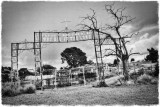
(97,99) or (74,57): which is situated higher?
(74,57)

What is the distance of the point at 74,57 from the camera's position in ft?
153

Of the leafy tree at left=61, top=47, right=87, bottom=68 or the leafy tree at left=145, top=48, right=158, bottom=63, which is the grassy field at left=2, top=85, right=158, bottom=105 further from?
the leafy tree at left=61, top=47, right=87, bottom=68

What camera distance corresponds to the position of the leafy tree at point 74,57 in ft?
153

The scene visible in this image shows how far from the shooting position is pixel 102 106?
6.31 m

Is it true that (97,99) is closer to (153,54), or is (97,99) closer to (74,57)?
(153,54)

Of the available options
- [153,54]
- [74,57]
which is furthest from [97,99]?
[74,57]

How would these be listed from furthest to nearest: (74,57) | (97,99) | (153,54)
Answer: (74,57) → (153,54) → (97,99)

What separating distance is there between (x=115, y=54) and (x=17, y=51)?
10.2 meters

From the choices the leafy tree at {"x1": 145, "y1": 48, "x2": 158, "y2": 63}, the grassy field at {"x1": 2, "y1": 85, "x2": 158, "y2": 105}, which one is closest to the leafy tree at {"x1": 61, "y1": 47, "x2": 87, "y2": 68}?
the leafy tree at {"x1": 145, "y1": 48, "x2": 158, "y2": 63}

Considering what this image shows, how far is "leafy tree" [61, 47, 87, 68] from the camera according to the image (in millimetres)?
46522

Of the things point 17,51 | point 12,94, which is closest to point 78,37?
point 17,51

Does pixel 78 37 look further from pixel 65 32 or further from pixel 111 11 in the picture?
pixel 111 11

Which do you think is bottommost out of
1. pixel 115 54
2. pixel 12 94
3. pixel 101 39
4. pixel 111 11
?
pixel 12 94

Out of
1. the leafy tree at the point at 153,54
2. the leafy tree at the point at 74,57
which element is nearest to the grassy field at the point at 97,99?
the leafy tree at the point at 153,54
